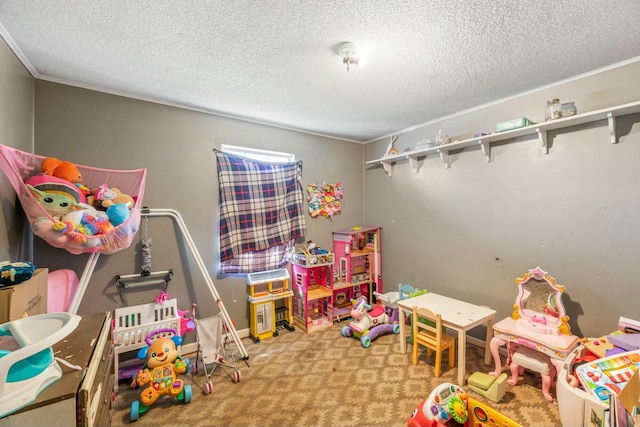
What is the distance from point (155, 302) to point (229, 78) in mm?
1988

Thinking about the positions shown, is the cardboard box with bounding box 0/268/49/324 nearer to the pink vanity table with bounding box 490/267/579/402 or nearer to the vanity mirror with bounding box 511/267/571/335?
the pink vanity table with bounding box 490/267/579/402

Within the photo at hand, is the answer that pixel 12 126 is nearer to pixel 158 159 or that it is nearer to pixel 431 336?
pixel 158 159

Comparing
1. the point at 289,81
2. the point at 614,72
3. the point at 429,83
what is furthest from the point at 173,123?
the point at 614,72

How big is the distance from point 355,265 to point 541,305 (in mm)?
1975

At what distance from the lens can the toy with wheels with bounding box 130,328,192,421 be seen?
180 cm

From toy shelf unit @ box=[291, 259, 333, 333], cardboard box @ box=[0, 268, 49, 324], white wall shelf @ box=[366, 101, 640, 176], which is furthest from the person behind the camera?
toy shelf unit @ box=[291, 259, 333, 333]

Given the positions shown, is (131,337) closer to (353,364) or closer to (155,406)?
(155,406)

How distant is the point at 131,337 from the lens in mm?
2129

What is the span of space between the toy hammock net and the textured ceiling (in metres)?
0.70

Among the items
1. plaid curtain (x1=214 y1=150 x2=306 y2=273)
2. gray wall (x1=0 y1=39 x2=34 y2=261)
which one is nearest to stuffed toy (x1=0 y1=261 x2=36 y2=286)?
gray wall (x1=0 y1=39 x2=34 y2=261)

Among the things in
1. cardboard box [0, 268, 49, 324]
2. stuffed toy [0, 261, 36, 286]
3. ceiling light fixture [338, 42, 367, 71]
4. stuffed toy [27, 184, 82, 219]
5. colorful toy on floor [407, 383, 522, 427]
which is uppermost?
ceiling light fixture [338, 42, 367, 71]

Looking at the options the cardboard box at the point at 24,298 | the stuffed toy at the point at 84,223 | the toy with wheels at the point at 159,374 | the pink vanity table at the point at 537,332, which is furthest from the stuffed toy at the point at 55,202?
the pink vanity table at the point at 537,332

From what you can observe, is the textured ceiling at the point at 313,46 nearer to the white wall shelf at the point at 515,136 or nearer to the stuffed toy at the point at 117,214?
the white wall shelf at the point at 515,136

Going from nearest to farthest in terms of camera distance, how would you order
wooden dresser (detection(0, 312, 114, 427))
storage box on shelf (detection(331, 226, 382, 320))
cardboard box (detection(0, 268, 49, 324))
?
wooden dresser (detection(0, 312, 114, 427)) → cardboard box (detection(0, 268, 49, 324)) → storage box on shelf (detection(331, 226, 382, 320))
